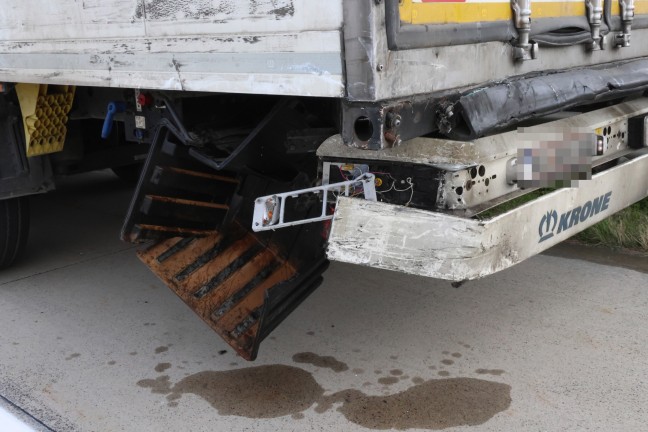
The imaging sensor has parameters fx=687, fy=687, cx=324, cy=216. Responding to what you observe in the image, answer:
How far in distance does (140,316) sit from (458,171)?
7.75 feet

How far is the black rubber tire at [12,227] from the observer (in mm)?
4664

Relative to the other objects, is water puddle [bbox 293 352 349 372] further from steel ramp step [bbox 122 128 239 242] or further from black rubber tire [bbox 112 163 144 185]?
black rubber tire [bbox 112 163 144 185]

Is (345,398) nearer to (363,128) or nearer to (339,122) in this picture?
(339,122)

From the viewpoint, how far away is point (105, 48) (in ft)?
10.2

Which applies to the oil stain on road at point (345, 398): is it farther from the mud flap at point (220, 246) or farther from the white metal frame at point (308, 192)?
the white metal frame at point (308, 192)

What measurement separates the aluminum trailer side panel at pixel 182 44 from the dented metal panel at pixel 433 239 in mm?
549

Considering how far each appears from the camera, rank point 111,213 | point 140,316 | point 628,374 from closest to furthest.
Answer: point 628,374
point 140,316
point 111,213

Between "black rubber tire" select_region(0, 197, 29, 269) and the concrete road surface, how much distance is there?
18cm

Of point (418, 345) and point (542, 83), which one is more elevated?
point (542, 83)

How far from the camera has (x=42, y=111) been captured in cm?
407

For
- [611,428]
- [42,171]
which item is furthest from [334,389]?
[42,171]

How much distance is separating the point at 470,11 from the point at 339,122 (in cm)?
65

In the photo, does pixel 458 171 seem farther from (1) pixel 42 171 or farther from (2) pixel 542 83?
(1) pixel 42 171

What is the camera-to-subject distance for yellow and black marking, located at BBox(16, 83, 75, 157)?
401 centimetres
